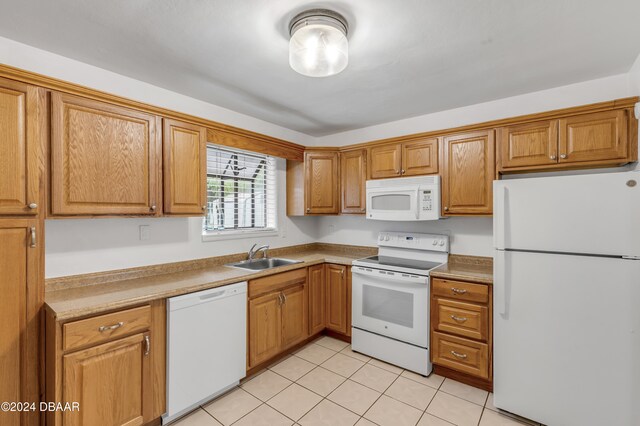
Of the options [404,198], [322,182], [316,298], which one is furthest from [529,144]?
[316,298]

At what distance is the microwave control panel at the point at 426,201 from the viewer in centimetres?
275

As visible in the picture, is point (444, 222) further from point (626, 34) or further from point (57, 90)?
point (57, 90)

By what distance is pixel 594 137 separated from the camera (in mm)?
2131

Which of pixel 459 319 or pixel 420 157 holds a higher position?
pixel 420 157

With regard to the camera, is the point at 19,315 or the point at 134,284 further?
the point at 134,284

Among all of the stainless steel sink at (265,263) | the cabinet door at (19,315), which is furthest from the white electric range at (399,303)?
the cabinet door at (19,315)

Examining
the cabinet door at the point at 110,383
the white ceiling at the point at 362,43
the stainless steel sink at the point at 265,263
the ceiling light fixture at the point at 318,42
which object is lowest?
the cabinet door at the point at 110,383

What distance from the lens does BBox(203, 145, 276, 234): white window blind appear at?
292cm

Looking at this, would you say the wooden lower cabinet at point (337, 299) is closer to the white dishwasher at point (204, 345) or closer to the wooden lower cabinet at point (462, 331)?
the wooden lower cabinet at point (462, 331)

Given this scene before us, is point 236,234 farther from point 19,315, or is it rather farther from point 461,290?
point 461,290

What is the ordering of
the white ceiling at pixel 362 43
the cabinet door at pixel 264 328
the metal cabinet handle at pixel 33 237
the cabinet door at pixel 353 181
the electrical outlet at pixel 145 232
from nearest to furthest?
the white ceiling at pixel 362 43, the metal cabinet handle at pixel 33 237, the electrical outlet at pixel 145 232, the cabinet door at pixel 264 328, the cabinet door at pixel 353 181

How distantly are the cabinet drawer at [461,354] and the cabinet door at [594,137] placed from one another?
62.2 inches

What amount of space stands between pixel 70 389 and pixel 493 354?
2656 millimetres

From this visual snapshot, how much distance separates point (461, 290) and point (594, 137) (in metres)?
1.46
